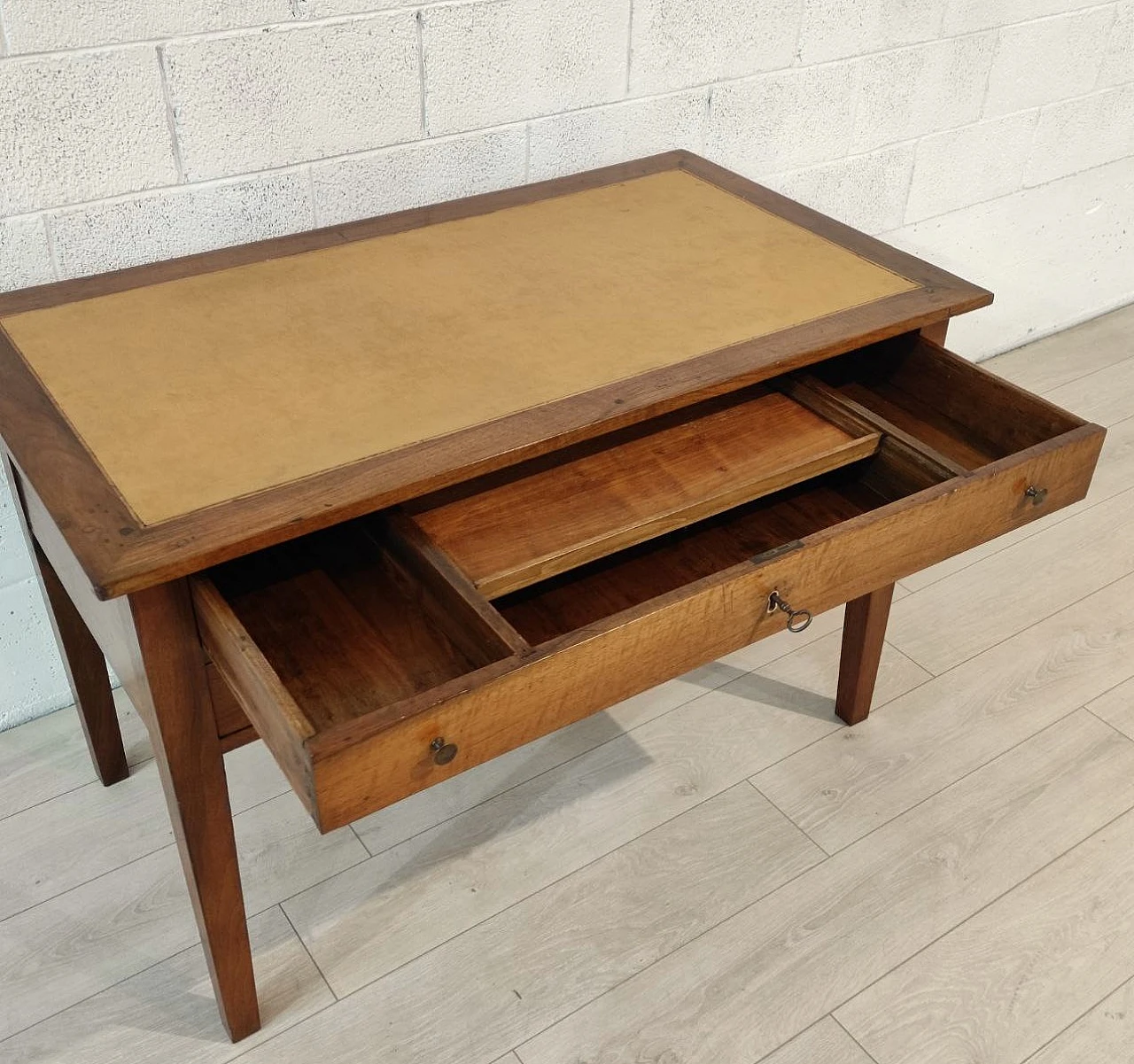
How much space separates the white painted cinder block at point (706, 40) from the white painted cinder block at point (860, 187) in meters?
0.23

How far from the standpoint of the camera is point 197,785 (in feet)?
3.76

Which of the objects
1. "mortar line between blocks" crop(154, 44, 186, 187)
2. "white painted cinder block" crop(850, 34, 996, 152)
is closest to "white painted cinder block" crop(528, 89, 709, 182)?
"white painted cinder block" crop(850, 34, 996, 152)

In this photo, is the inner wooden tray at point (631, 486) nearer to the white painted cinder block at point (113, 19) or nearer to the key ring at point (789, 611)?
the key ring at point (789, 611)

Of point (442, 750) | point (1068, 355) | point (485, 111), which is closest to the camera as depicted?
point (442, 750)

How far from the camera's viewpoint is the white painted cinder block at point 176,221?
A: 4.66 feet

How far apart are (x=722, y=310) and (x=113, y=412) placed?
62cm

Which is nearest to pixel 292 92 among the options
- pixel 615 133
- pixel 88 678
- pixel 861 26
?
pixel 615 133

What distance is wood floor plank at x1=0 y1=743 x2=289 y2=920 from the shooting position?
1512 mm

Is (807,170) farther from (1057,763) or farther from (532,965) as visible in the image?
(532,965)

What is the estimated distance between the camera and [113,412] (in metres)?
1.11

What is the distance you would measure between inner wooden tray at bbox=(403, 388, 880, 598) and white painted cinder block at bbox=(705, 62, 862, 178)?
28.8 inches

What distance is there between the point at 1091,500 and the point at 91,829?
5.76ft

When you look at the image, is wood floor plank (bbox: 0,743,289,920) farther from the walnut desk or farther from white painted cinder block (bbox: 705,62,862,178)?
white painted cinder block (bbox: 705,62,862,178)

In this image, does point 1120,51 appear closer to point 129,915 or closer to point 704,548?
point 704,548
